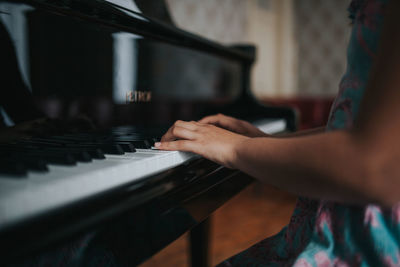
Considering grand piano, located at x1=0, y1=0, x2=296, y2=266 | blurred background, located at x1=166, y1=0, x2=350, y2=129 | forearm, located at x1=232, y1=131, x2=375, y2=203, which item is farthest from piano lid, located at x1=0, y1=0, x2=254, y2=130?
blurred background, located at x1=166, y1=0, x2=350, y2=129

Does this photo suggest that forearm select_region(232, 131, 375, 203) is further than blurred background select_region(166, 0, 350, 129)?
No

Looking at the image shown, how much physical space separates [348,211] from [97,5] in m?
0.65

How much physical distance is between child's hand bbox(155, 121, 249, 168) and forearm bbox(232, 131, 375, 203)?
0.07m

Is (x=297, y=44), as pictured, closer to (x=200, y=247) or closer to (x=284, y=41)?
(x=284, y=41)

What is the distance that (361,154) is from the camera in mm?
425

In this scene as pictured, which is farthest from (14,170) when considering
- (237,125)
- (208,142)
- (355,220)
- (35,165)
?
(237,125)

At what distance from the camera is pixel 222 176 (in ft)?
2.77

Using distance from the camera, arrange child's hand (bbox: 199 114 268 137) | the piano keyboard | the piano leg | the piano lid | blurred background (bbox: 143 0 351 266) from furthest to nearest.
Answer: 1. blurred background (bbox: 143 0 351 266)
2. the piano leg
3. child's hand (bbox: 199 114 268 137)
4. the piano lid
5. the piano keyboard

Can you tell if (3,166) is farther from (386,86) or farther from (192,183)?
(386,86)

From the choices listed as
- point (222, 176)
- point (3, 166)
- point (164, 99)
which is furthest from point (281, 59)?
point (3, 166)

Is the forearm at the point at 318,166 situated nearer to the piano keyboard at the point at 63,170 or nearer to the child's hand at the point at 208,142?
the child's hand at the point at 208,142

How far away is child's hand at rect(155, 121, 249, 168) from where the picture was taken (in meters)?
0.62

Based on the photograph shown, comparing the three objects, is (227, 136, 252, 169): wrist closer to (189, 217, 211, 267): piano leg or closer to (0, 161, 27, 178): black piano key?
(0, 161, 27, 178): black piano key

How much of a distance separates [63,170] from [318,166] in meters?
0.34
